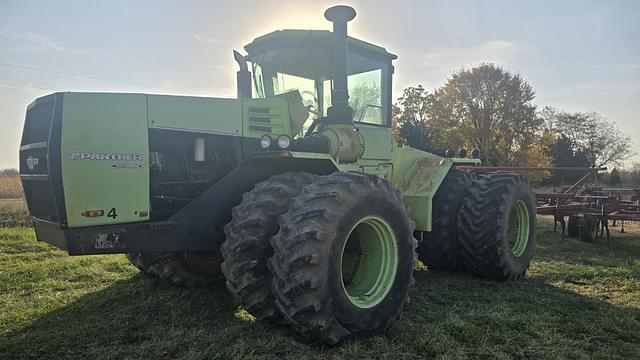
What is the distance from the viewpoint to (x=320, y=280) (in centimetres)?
371

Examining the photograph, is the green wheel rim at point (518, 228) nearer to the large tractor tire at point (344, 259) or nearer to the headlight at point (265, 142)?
the large tractor tire at point (344, 259)

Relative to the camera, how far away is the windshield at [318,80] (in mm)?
5410

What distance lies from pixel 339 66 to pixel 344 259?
204cm

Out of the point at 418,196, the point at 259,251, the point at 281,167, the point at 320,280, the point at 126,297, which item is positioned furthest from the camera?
the point at 418,196

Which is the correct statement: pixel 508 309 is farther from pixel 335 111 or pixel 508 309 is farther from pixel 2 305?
pixel 2 305

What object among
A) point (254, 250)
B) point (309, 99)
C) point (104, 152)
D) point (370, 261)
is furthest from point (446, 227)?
point (104, 152)

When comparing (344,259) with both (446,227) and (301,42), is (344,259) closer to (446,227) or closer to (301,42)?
(446,227)

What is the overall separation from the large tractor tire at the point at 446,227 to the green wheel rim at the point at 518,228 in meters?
0.96

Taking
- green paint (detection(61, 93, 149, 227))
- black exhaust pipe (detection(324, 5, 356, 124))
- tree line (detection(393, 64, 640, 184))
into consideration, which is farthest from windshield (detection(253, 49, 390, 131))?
tree line (detection(393, 64, 640, 184))

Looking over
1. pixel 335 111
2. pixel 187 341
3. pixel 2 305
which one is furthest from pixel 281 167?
pixel 2 305

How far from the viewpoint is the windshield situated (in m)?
5.41

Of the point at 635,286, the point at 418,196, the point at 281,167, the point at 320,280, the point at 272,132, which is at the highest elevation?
the point at 272,132

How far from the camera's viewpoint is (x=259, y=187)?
4.18 m

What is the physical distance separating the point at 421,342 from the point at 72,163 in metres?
3.27
